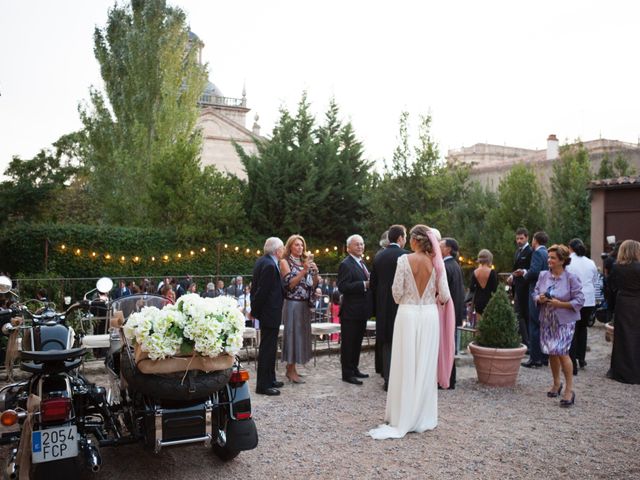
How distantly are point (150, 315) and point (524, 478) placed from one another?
3.35 m

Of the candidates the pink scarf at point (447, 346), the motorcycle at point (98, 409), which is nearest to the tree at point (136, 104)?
the pink scarf at point (447, 346)

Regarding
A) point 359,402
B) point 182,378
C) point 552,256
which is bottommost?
point 359,402

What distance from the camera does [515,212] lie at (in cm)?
2441

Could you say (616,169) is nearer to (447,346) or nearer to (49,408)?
(447,346)

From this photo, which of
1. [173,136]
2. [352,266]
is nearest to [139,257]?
[173,136]

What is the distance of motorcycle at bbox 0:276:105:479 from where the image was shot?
400cm

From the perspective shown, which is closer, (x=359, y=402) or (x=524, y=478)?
(x=524, y=478)

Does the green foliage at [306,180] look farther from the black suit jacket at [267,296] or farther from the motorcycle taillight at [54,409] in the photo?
the motorcycle taillight at [54,409]

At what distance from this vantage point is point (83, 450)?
4371 millimetres

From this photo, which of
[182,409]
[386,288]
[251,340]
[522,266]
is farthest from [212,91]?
[182,409]

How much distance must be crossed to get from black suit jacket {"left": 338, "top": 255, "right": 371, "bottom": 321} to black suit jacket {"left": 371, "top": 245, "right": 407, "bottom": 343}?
0.95ft

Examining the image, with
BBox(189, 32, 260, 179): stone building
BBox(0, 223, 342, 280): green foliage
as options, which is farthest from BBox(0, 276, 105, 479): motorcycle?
BBox(189, 32, 260, 179): stone building

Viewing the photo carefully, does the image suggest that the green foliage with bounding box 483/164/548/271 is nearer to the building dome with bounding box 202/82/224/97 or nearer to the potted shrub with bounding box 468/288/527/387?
the potted shrub with bounding box 468/288/527/387

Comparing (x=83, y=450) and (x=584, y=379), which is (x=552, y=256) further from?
(x=83, y=450)
